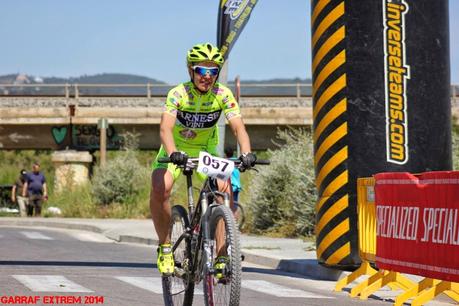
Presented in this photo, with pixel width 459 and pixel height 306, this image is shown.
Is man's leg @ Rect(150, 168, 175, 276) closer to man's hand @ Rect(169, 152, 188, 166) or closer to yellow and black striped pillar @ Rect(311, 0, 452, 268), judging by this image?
man's hand @ Rect(169, 152, 188, 166)

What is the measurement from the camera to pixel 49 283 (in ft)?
39.9

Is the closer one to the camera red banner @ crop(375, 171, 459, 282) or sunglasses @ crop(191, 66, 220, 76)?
sunglasses @ crop(191, 66, 220, 76)

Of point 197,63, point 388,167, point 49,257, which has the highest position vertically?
point 197,63

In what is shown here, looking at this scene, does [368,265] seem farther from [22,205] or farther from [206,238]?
[22,205]

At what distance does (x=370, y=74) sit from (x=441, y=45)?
0.95m

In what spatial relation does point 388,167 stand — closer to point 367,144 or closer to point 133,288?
point 367,144

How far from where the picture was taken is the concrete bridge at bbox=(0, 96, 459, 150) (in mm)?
48000

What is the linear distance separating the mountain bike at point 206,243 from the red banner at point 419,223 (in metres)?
2.22

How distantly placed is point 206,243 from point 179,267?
3.76 feet

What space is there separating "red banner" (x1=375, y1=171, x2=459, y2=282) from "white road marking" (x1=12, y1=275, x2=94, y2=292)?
3.16 meters

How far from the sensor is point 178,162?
885 centimetres

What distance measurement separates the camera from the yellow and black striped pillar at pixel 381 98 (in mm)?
13297

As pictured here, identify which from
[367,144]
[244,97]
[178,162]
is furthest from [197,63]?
[244,97]

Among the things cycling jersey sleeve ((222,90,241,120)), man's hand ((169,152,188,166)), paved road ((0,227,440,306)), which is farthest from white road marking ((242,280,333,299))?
man's hand ((169,152,188,166))
